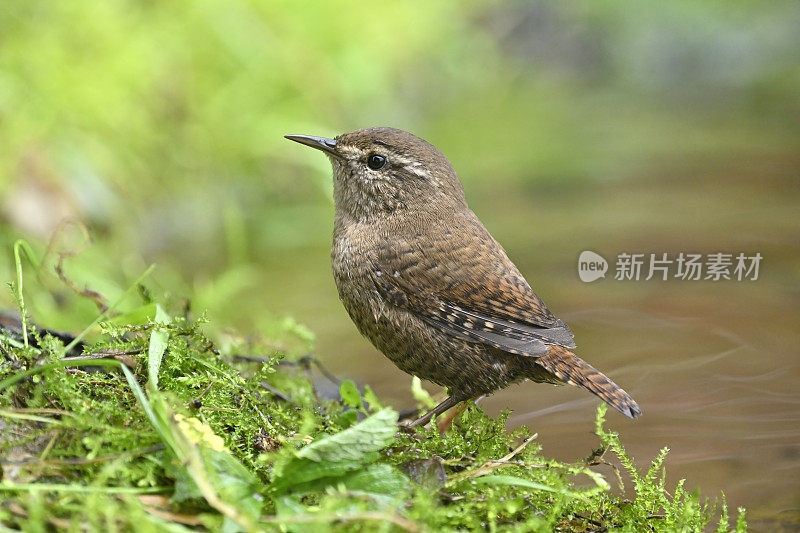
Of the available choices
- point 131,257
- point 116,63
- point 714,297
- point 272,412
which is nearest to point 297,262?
point 131,257

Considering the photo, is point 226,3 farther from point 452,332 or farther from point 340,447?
point 340,447

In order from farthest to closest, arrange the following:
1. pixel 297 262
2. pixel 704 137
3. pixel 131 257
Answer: pixel 704 137, pixel 297 262, pixel 131 257

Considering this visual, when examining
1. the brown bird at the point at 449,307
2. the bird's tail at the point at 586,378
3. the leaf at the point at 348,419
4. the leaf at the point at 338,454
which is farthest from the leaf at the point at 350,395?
the leaf at the point at 338,454

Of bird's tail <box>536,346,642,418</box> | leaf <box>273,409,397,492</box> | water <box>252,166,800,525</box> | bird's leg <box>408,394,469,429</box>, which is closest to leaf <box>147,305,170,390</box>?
leaf <box>273,409,397,492</box>

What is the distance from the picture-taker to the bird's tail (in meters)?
2.84

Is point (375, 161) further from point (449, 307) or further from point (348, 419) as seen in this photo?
point (348, 419)

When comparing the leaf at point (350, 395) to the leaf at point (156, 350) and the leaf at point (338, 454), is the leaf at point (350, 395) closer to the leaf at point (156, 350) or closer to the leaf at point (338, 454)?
the leaf at point (156, 350)

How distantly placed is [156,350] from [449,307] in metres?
1.05

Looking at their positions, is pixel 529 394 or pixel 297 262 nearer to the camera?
pixel 529 394

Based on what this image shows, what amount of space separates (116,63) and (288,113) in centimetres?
170

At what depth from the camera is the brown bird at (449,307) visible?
3.03m

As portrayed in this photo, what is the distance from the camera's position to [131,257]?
6.50 metres

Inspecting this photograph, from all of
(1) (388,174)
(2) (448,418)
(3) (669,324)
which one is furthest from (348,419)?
(3) (669,324)

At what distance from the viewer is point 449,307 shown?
10.1 ft
